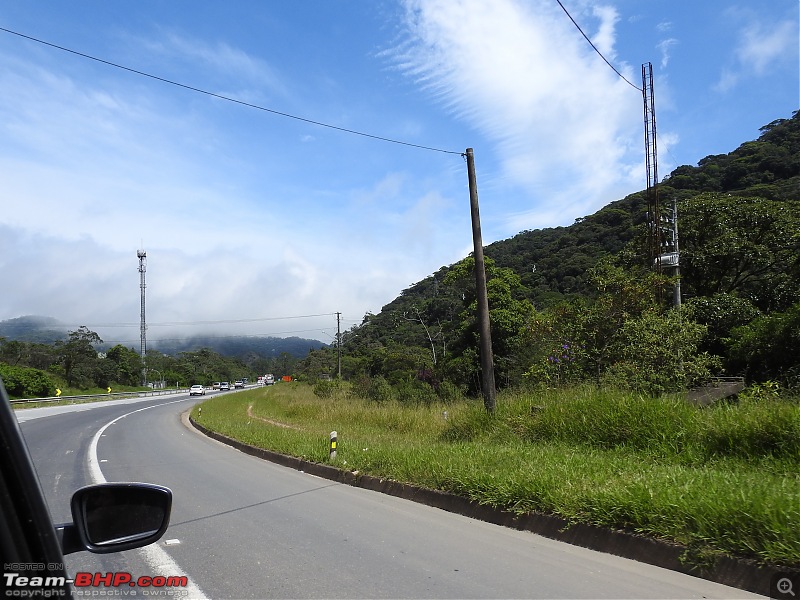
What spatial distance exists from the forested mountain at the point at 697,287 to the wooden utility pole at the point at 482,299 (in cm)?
311

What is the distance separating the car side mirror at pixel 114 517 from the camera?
2012mm

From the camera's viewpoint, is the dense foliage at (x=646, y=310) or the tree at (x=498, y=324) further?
the tree at (x=498, y=324)

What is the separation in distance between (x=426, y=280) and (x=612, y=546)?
96.5 meters

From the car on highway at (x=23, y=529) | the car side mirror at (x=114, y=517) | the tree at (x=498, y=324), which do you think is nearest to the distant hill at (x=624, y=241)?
the tree at (x=498, y=324)

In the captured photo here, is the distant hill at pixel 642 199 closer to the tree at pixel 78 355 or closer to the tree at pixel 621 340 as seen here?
the tree at pixel 621 340

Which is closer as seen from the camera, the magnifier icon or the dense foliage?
the magnifier icon

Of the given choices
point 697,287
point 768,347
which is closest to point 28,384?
point 697,287

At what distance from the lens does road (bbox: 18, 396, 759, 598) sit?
15.9ft

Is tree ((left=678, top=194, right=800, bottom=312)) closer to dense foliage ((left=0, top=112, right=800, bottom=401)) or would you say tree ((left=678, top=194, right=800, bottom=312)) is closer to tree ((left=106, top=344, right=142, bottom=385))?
dense foliage ((left=0, top=112, right=800, bottom=401))

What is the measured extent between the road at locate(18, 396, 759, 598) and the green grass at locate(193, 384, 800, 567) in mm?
424

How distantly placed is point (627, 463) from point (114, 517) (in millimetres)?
Result: 6982

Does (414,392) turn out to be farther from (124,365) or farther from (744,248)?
(124,365)

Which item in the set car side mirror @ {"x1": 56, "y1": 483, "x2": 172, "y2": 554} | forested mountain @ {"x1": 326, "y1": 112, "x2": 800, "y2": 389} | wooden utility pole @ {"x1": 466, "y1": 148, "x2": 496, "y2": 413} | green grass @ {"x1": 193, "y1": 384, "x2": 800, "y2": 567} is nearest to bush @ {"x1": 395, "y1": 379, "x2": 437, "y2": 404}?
forested mountain @ {"x1": 326, "y1": 112, "x2": 800, "y2": 389}
